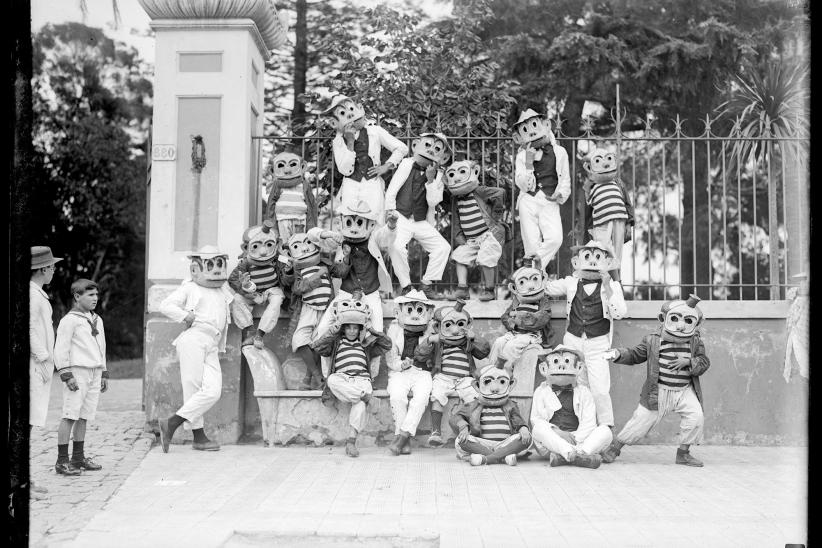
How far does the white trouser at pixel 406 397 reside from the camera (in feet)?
26.7

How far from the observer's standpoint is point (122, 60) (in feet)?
69.6

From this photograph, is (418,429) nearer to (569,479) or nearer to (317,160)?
(569,479)

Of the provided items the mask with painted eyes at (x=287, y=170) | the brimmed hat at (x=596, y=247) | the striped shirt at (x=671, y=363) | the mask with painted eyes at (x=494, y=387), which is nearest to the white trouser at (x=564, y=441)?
the mask with painted eyes at (x=494, y=387)

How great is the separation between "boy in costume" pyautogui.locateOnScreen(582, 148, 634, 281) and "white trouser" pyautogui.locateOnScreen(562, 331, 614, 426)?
0.85m

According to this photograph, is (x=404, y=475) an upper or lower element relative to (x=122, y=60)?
lower

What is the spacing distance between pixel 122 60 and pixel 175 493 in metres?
16.8

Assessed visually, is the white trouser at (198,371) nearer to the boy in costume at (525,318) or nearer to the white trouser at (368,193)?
the white trouser at (368,193)

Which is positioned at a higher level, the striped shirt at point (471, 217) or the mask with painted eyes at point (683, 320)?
the striped shirt at point (471, 217)

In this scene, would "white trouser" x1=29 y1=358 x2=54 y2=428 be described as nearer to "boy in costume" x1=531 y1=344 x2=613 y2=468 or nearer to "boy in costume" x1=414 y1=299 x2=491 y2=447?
"boy in costume" x1=414 y1=299 x2=491 y2=447

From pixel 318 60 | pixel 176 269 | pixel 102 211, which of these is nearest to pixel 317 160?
pixel 176 269

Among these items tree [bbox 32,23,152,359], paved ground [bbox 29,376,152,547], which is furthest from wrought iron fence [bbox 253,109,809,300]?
tree [bbox 32,23,152,359]

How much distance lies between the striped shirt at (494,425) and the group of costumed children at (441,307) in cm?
1

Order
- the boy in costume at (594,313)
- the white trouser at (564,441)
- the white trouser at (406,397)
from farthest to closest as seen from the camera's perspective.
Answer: the boy in costume at (594,313) → the white trouser at (406,397) → the white trouser at (564,441)

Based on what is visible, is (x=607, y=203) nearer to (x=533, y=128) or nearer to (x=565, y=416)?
(x=533, y=128)
